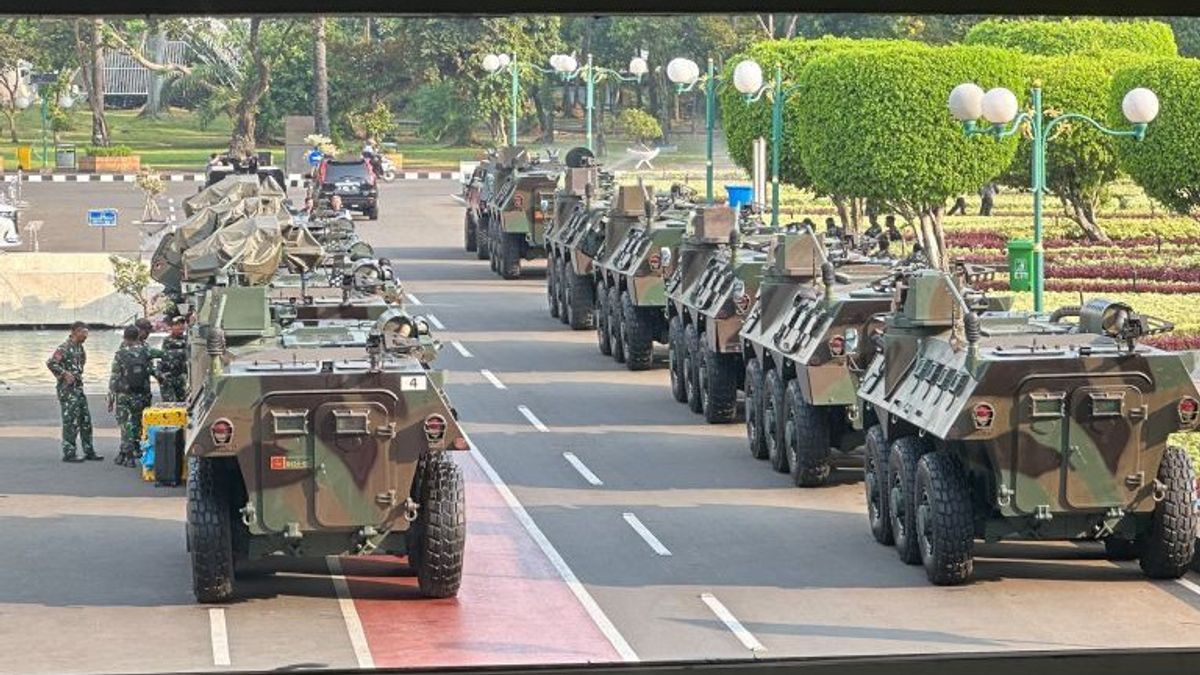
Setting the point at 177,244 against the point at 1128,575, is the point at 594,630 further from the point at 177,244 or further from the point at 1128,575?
the point at 177,244

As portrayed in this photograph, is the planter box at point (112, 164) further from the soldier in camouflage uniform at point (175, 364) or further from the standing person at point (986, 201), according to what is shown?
the standing person at point (986, 201)

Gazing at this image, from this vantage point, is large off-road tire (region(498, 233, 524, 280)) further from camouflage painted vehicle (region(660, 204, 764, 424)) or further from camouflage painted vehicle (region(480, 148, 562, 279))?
camouflage painted vehicle (region(660, 204, 764, 424))

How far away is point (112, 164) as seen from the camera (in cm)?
2825

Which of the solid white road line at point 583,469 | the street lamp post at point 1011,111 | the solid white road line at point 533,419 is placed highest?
the street lamp post at point 1011,111

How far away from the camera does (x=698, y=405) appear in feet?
70.5

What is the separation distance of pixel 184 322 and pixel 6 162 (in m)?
15.0

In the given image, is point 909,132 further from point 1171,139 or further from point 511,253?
point 511,253

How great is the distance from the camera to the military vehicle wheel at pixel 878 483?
51.0 ft

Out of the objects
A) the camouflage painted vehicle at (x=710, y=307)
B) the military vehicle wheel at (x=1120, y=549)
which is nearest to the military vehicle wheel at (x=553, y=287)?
the camouflage painted vehicle at (x=710, y=307)

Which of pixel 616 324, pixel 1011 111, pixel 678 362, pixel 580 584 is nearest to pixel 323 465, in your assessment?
pixel 580 584

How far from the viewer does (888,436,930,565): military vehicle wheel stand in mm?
14828

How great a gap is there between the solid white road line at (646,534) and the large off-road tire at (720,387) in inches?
156

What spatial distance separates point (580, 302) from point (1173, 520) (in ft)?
45.0

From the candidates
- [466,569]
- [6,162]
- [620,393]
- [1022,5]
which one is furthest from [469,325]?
[1022,5]
